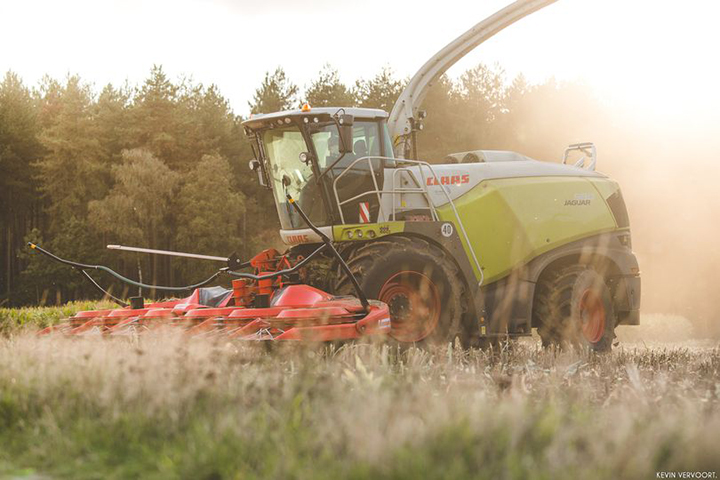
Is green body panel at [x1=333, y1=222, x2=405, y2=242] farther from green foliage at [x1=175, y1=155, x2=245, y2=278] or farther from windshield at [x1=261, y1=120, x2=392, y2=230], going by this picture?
green foliage at [x1=175, y1=155, x2=245, y2=278]

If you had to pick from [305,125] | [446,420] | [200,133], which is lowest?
[446,420]

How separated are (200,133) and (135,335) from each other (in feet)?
126

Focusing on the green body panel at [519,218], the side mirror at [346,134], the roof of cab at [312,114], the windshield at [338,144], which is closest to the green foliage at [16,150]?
the roof of cab at [312,114]

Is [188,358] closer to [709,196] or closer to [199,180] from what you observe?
[199,180]

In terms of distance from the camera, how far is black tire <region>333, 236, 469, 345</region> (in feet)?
28.8

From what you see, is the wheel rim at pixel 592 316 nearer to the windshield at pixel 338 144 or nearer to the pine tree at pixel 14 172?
the windshield at pixel 338 144

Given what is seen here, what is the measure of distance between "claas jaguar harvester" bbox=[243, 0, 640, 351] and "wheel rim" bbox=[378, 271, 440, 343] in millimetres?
14

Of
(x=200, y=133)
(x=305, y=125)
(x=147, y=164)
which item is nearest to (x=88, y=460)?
(x=305, y=125)

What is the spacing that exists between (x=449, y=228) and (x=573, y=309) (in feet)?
7.73

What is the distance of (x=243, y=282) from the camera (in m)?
8.88

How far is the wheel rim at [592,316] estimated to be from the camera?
11.2 meters

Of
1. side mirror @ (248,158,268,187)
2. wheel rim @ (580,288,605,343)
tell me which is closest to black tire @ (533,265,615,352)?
wheel rim @ (580,288,605,343)

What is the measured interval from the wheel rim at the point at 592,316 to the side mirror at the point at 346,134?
4.24 meters

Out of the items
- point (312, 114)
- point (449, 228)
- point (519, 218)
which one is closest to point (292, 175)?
point (312, 114)
